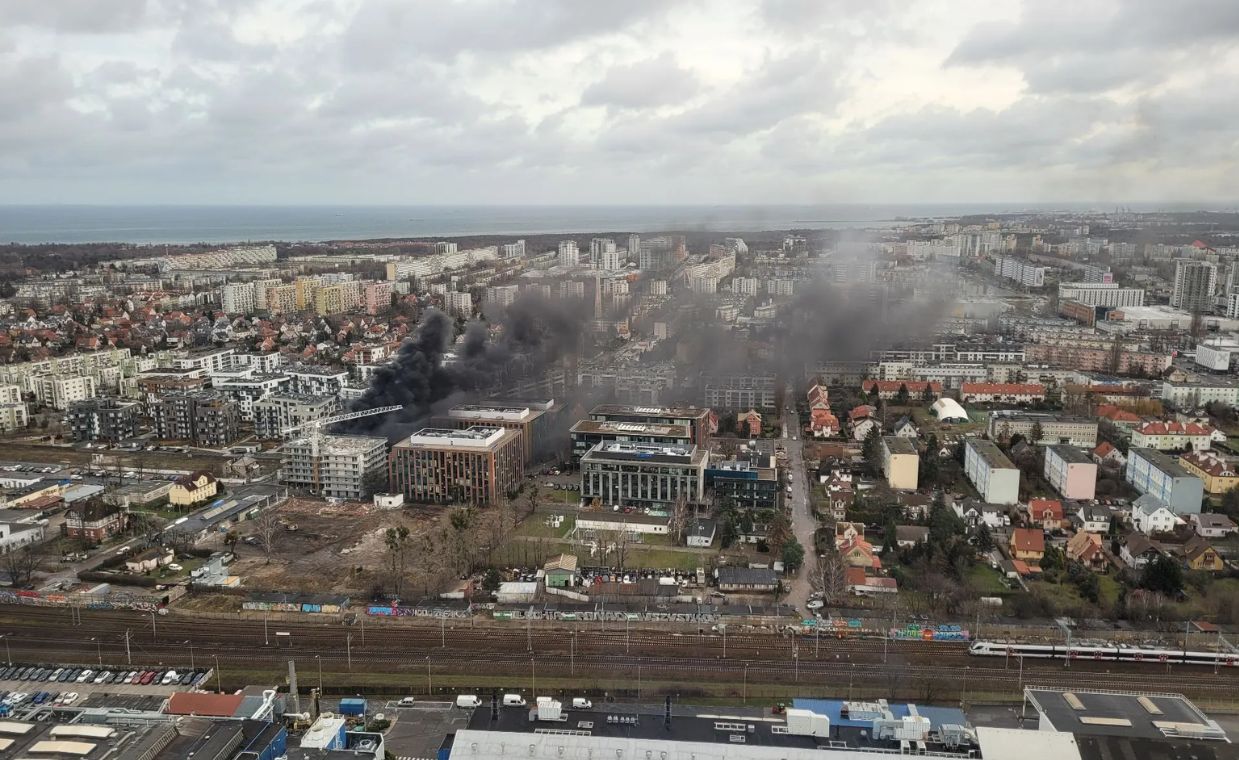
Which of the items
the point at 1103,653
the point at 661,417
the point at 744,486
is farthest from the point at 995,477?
the point at 661,417

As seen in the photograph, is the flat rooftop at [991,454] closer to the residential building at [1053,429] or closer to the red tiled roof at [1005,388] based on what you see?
the residential building at [1053,429]

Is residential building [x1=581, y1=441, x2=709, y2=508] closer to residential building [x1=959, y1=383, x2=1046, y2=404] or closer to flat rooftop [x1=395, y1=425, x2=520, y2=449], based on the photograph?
flat rooftop [x1=395, y1=425, x2=520, y2=449]

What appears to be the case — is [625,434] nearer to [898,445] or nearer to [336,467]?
[898,445]

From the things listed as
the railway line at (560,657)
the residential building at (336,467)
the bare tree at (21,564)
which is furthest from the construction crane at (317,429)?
the railway line at (560,657)

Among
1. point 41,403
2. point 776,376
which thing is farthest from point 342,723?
point 41,403

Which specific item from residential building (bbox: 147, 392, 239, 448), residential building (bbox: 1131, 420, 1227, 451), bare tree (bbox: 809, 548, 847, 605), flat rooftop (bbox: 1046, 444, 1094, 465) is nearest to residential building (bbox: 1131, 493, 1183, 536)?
flat rooftop (bbox: 1046, 444, 1094, 465)

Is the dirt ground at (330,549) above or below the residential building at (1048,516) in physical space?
below
